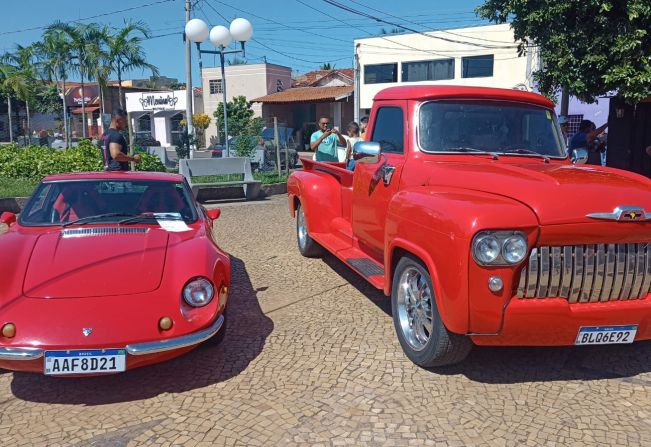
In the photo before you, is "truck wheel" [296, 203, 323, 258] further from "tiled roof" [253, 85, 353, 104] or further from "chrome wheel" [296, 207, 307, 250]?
"tiled roof" [253, 85, 353, 104]

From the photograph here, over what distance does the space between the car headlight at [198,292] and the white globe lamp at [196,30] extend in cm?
1162

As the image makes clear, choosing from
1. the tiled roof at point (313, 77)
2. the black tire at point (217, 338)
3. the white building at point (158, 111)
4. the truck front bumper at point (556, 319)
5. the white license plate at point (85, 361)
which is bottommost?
the black tire at point (217, 338)

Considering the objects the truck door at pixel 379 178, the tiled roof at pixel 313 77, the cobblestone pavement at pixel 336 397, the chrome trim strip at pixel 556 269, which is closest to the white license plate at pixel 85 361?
the cobblestone pavement at pixel 336 397

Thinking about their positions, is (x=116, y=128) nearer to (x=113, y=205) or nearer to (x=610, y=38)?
(x=113, y=205)

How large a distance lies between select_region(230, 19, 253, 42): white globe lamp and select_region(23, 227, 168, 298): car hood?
10.9 meters

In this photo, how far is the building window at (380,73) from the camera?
37.8 m

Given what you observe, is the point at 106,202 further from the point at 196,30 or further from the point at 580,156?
the point at 196,30

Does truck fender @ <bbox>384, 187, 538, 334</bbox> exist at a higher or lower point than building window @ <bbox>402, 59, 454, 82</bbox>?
lower

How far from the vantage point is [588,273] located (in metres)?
3.29

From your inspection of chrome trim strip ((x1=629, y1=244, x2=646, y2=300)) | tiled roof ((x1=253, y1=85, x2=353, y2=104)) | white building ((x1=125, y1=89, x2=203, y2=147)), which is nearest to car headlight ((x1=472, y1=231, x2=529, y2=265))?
chrome trim strip ((x1=629, y1=244, x2=646, y2=300))

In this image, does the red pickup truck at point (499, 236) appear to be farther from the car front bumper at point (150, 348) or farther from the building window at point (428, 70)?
the building window at point (428, 70)

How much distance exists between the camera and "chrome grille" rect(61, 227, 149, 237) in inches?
170

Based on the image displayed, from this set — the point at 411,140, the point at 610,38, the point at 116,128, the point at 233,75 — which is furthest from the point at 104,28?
the point at 411,140

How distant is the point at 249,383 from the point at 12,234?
2.26 metres
